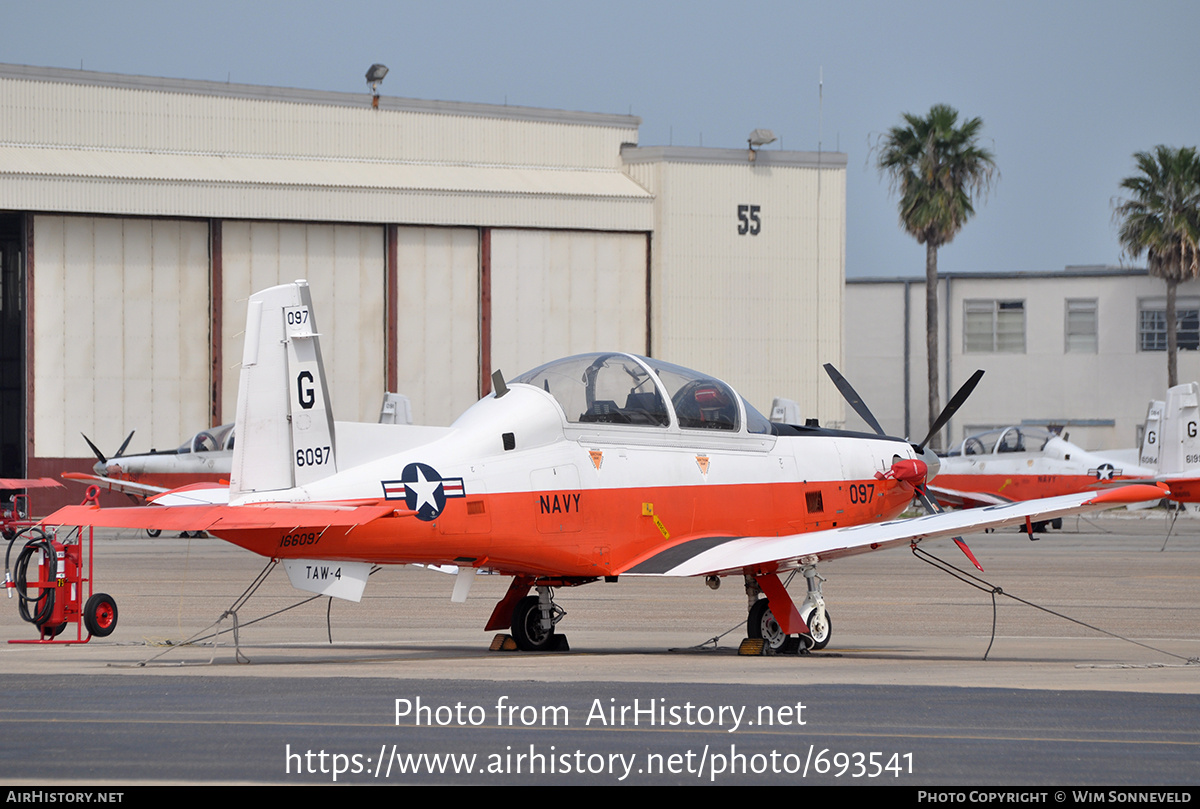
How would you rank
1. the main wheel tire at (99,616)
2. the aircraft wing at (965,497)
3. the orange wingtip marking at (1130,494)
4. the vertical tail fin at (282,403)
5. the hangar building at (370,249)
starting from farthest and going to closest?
the hangar building at (370,249) < the aircraft wing at (965,497) < the main wheel tire at (99,616) < the orange wingtip marking at (1130,494) < the vertical tail fin at (282,403)

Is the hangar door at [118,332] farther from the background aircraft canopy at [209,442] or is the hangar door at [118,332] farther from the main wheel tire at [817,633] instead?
the main wheel tire at [817,633]

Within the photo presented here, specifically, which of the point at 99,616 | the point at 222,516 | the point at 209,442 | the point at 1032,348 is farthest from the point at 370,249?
the point at 222,516

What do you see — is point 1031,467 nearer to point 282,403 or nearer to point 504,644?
point 504,644

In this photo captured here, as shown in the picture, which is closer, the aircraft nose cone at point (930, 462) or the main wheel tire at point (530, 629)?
the main wheel tire at point (530, 629)

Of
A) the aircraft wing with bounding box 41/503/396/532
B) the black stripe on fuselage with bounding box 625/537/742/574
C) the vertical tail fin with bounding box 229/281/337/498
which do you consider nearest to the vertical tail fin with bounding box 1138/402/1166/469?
the black stripe on fuselage with bounding box 625/537/742/574

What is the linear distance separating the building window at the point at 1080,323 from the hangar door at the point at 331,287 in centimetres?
2714

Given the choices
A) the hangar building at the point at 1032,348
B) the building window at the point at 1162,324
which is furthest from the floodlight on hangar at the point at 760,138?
the building window at the point at 1162,324

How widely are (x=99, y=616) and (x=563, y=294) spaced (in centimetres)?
3329

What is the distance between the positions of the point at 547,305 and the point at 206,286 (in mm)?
11005

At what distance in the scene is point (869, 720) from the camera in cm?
767

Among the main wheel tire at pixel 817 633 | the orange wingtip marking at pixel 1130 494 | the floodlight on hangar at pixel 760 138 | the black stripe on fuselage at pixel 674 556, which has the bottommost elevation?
the main wheel tire at pixel 817 633

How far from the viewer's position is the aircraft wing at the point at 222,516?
9664mm

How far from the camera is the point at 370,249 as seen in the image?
145ft

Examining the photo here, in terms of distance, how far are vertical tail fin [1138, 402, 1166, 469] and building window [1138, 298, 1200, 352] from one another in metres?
19.0
